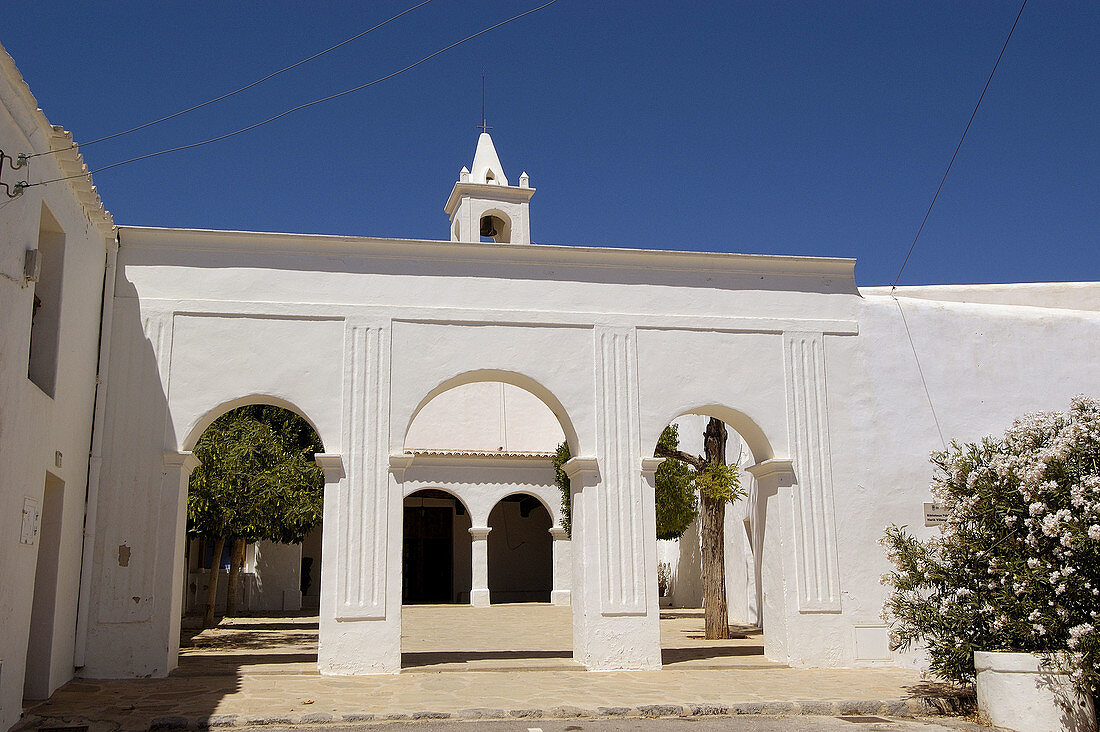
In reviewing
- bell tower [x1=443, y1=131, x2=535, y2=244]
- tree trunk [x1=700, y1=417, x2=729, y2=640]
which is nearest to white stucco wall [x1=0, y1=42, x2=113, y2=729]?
tree trunk [x1=700, y1=417, x2=729, y2=640]

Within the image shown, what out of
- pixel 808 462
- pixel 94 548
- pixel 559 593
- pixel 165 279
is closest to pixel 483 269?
pixel 165 279

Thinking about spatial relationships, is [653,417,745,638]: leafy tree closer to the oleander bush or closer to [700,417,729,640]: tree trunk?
[700,417,729,640]: tree trunk

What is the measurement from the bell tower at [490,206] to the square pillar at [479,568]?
23.8ft

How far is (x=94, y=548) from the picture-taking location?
10.2m

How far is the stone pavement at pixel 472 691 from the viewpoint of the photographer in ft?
27.0

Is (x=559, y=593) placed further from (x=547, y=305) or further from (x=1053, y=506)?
(x=1053, y=506)

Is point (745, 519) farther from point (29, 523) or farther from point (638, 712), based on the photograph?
point (29, 523)

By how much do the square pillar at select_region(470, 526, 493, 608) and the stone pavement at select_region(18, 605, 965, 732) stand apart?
1088cm

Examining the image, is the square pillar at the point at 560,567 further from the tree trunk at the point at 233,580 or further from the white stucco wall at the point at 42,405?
the white stucco wall at the point at 42,405

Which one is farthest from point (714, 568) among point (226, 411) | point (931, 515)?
point (226, 411)

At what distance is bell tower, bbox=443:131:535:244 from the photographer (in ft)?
81.7

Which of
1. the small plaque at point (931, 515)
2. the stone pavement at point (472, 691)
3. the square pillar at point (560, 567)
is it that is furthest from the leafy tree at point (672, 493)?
the small plaque at point (931, 515)

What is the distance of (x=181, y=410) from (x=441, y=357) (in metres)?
2.84

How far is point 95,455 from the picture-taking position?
10328mm
